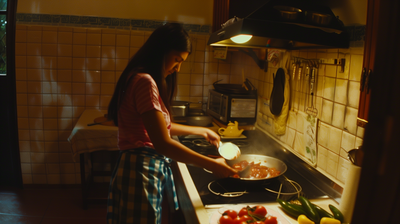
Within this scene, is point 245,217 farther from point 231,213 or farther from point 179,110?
point 179,110

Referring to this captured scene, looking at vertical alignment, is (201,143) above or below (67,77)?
below

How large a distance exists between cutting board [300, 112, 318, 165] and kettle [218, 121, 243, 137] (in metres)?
0.65

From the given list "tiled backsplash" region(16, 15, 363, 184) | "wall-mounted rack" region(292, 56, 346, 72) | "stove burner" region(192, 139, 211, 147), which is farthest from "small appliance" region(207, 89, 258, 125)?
"wall-mounted rack" region(292, 56, 346, 72)

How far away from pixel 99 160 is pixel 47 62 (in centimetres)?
107

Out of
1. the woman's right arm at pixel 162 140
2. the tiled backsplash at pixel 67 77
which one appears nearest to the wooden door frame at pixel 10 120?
the tiled backsplash at pixel 67 77

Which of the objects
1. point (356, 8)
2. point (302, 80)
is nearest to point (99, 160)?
point (302, 80)

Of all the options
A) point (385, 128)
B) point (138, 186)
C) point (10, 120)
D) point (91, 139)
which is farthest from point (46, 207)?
point (385, 128)

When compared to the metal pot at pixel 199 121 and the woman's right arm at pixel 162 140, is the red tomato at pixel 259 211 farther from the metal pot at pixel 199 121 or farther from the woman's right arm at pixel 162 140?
the metal pot at pixel 199 121

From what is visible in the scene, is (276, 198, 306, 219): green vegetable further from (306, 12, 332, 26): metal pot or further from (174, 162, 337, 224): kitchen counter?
(306, 12, 332, 26): metal pot

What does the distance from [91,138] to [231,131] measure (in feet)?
3.89

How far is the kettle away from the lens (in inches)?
89.2

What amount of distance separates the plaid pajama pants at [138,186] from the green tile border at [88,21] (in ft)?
6.26

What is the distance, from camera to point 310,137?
5.38 ft

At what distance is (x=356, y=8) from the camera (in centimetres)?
128
